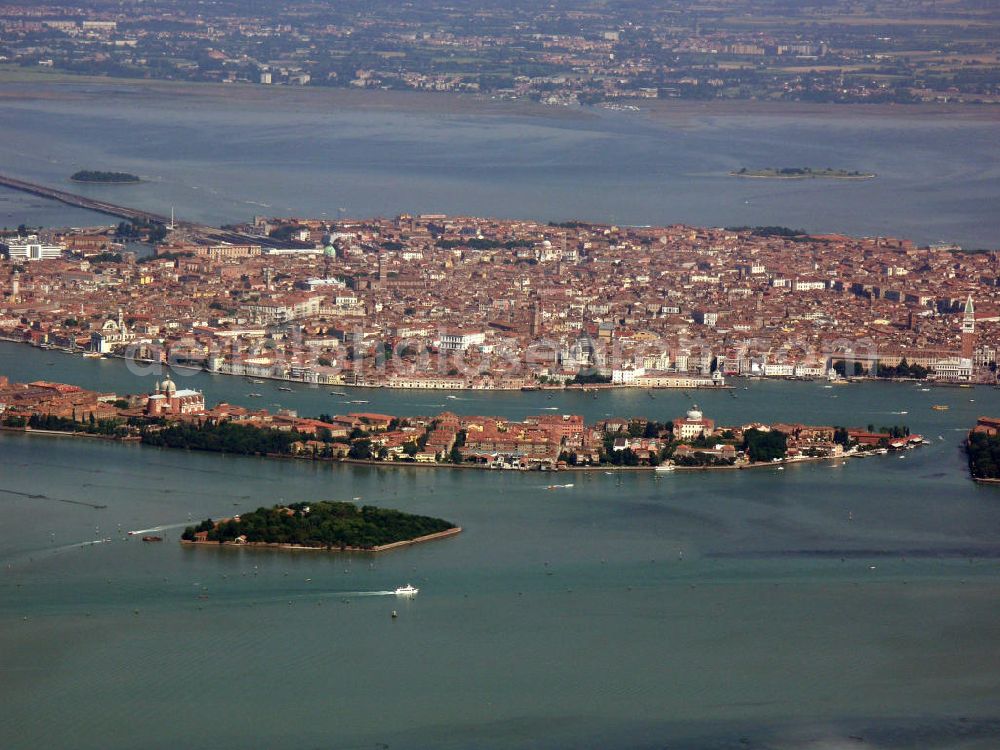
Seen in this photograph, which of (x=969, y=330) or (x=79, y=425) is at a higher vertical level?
(x=969, y=330)

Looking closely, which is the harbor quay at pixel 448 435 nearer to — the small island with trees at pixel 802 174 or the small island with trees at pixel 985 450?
the small island with trees at pixel 985 450

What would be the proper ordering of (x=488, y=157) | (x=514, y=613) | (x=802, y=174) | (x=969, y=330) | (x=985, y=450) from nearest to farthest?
(x=514, y=613)
(x=985, y=450)
(x=969, y=330)
(x=802, y=174)
(x=488, y=157)

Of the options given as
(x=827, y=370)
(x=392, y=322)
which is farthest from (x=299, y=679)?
(x=392, y=322)

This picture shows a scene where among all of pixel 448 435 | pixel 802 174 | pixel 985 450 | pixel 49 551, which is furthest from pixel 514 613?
pixel 802 174

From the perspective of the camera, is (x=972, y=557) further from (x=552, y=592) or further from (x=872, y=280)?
(x=872, y=280)

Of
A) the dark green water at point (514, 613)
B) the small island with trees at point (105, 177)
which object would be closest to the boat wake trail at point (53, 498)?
the dark green water at point (514, 613)

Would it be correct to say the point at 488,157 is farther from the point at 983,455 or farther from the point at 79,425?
the point at 983,455
